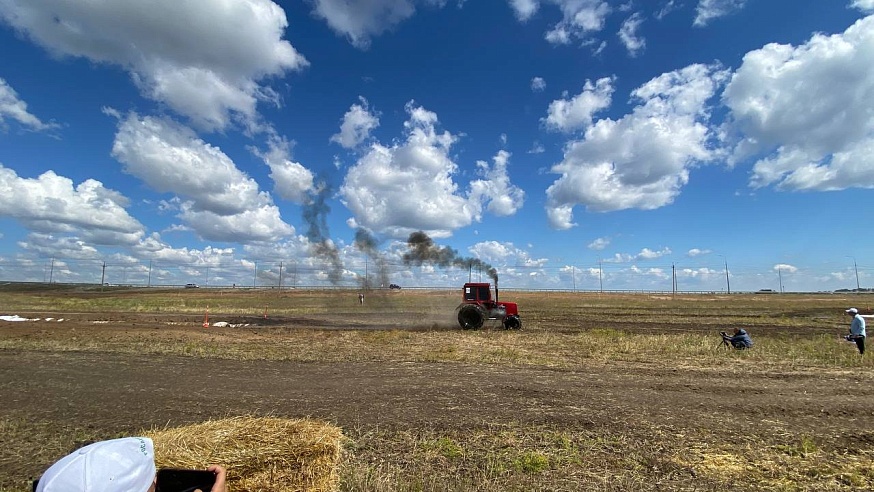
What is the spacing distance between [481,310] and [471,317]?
76 centimetres

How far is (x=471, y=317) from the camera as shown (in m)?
27.8

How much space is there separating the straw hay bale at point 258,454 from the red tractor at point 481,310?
22.0 metres

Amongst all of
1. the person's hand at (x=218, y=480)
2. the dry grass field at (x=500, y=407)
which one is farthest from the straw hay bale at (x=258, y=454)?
the person's hand at (x=218, y=480)

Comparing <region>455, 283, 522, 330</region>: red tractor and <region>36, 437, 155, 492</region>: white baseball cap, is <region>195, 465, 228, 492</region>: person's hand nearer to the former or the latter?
<region>36, 437, 155, 492</region>: white baseball cap

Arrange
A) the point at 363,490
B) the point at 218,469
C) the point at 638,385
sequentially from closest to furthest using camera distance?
1. the point at 218,469
2. the point at 363,490
3. the point at 638,385

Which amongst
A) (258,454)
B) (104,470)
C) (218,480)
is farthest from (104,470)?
(258,454)

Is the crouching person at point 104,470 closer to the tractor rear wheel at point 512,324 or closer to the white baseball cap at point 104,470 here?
the white baseball cap at point 104,470

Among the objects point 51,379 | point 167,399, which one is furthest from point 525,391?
point 51,379

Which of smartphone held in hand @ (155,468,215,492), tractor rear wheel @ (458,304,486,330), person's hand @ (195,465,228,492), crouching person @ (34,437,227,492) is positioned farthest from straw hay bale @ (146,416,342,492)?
tractor rear wheel @ (458,304,486,330)

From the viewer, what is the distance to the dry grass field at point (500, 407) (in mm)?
6336

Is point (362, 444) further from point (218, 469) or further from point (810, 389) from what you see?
point (810, 389)

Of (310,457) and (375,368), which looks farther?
(375,368)

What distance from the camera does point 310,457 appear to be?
552cm

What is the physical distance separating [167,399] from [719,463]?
10.7 meters
